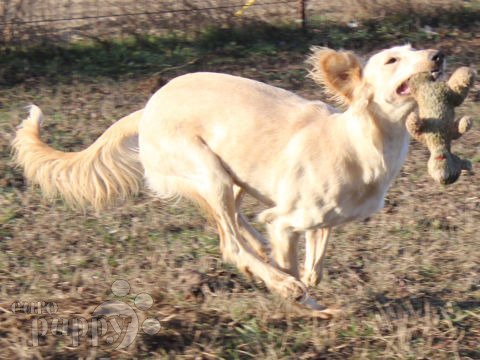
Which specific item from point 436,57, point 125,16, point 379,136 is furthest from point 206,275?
point 125,16

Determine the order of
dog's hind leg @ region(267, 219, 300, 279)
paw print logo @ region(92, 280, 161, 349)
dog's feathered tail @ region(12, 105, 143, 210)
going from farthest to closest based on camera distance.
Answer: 1. dog's feathered tail @ region(12, 105, 143, 210)
2. dog's hind leg @ region(267, 219, 300, 279)
3. paw print logo @ region(92, 280, 161, 349)

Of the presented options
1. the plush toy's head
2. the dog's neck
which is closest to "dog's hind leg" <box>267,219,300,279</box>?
the dog's neck

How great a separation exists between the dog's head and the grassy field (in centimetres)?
95

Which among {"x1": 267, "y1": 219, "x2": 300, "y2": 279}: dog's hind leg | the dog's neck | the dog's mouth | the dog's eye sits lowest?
{"x1": 267, "y1": 219, "x2": 300, "y2": 279}: dog's hind leg

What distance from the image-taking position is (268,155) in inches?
181

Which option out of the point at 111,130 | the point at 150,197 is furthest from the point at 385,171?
the point at 150,197

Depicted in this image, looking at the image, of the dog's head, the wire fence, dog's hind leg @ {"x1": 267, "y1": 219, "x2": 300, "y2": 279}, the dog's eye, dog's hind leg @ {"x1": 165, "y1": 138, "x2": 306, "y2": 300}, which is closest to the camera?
the dog's head

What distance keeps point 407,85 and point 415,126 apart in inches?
8.6

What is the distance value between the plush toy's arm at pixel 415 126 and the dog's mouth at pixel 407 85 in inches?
5.6

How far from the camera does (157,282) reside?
4648 millimetres

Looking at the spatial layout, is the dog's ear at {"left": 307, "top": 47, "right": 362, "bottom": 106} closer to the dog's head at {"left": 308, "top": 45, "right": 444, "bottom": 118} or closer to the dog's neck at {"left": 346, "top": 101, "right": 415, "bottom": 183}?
the dog's head at {"left": 308, "top": 45, "right": 444, "bottom": 118}

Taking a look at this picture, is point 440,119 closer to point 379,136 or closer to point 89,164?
point 379,136

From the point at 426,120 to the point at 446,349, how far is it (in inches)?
38.5

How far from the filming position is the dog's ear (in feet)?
14.2
